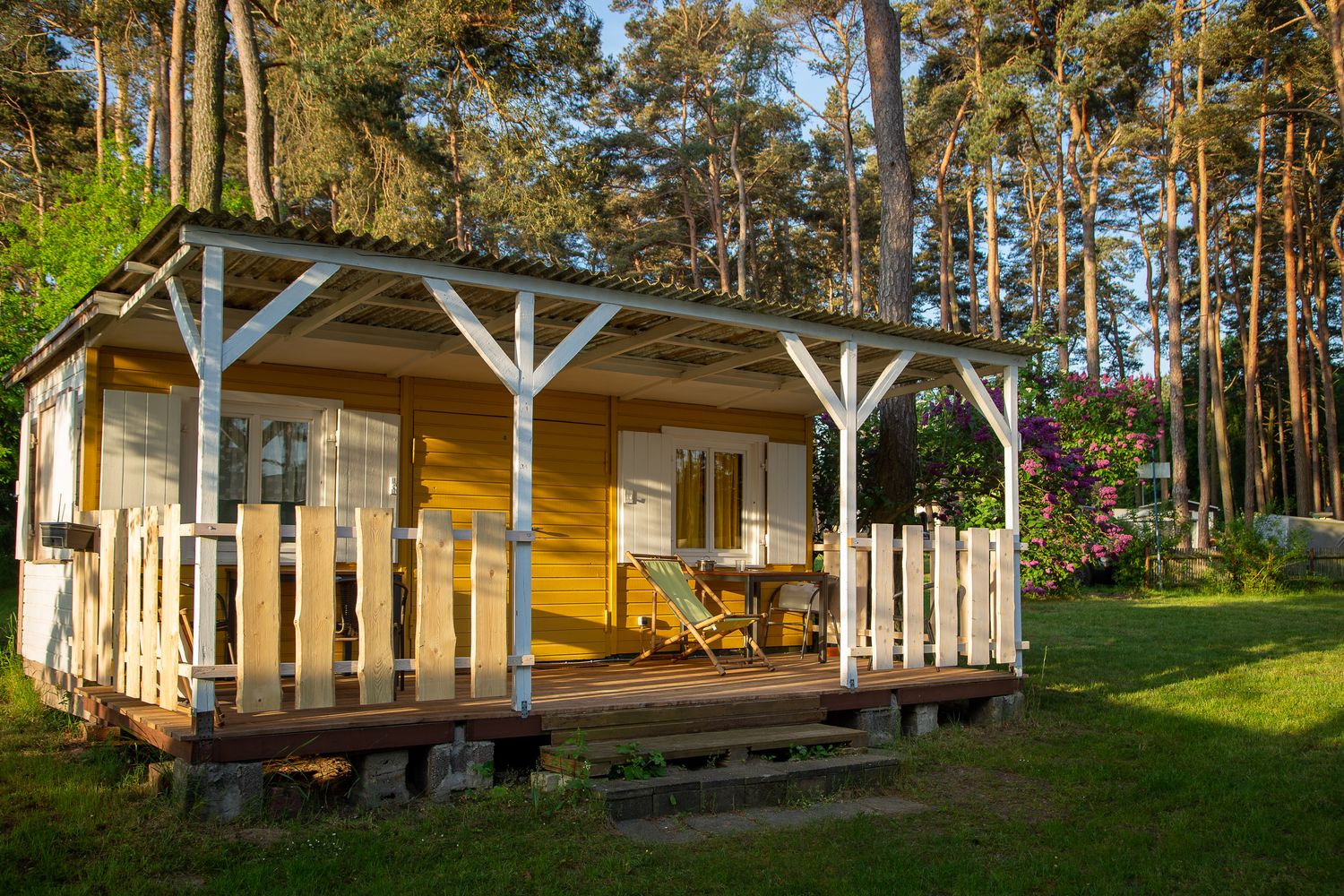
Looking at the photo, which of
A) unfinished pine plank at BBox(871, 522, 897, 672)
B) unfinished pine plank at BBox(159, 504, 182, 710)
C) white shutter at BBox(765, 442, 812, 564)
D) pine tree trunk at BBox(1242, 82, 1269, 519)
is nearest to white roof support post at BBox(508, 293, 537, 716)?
unfinished pine plank at BBox(159, 504, 182, 710)

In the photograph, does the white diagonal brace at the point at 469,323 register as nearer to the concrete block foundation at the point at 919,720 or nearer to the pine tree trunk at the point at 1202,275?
the concrete block foundation at the point at 919,720

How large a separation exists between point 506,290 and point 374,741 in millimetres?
2349

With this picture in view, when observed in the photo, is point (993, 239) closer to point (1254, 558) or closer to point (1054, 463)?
point (1254, 558)

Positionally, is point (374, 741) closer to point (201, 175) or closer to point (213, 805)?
point (213, 805)

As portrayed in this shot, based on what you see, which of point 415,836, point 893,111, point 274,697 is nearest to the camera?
point 415,836

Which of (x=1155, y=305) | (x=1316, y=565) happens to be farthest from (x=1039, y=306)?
(x=1316, y=565)

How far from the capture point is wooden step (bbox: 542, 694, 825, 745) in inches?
218

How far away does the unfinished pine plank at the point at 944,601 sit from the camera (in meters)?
7.30

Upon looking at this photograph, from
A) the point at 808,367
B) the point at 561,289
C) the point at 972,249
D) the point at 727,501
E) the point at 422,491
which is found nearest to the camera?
the point at 561,289

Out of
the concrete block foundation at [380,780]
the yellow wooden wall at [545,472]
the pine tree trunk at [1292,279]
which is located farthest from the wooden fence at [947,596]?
the pine tree trunk at [1292,279]

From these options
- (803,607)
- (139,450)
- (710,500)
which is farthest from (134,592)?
(803,607)

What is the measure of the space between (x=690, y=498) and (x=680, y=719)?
11.3ft

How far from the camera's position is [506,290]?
5820 mm

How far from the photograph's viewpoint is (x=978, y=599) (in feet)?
24.4
